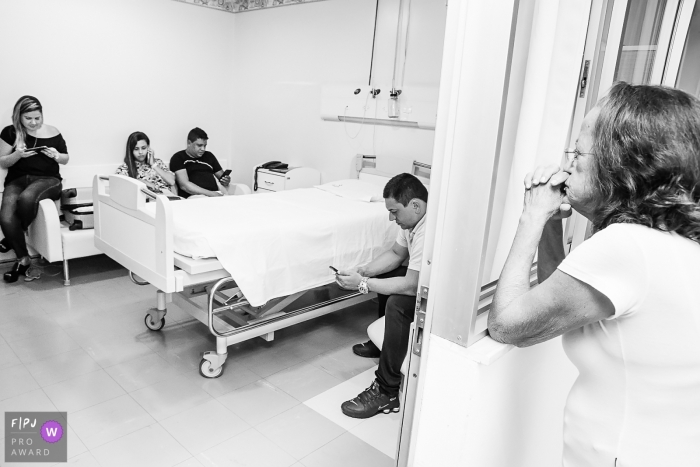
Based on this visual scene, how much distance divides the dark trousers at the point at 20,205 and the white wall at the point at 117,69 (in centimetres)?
64

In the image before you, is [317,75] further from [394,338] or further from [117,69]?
[394,338]

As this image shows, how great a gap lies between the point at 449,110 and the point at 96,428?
2139 mm

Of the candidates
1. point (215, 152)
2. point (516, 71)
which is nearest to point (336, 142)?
point (215, 152)

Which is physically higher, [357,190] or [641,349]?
[641,349]

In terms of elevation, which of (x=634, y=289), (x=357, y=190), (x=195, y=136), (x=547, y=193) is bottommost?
(x=357, y=190)

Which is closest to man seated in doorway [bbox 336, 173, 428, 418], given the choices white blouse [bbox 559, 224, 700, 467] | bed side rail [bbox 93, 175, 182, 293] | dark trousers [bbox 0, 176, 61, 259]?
bed side rail [bbox 93, 175, 182, 293]

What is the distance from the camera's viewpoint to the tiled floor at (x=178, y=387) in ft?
7.09

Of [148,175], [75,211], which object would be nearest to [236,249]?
[75,211]

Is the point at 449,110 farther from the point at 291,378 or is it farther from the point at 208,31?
the point at 208,31

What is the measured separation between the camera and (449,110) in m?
1.02

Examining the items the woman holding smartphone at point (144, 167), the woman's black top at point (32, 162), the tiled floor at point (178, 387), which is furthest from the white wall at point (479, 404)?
the woman's black top at point (32, 162)

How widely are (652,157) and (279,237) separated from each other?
87.8 inches
